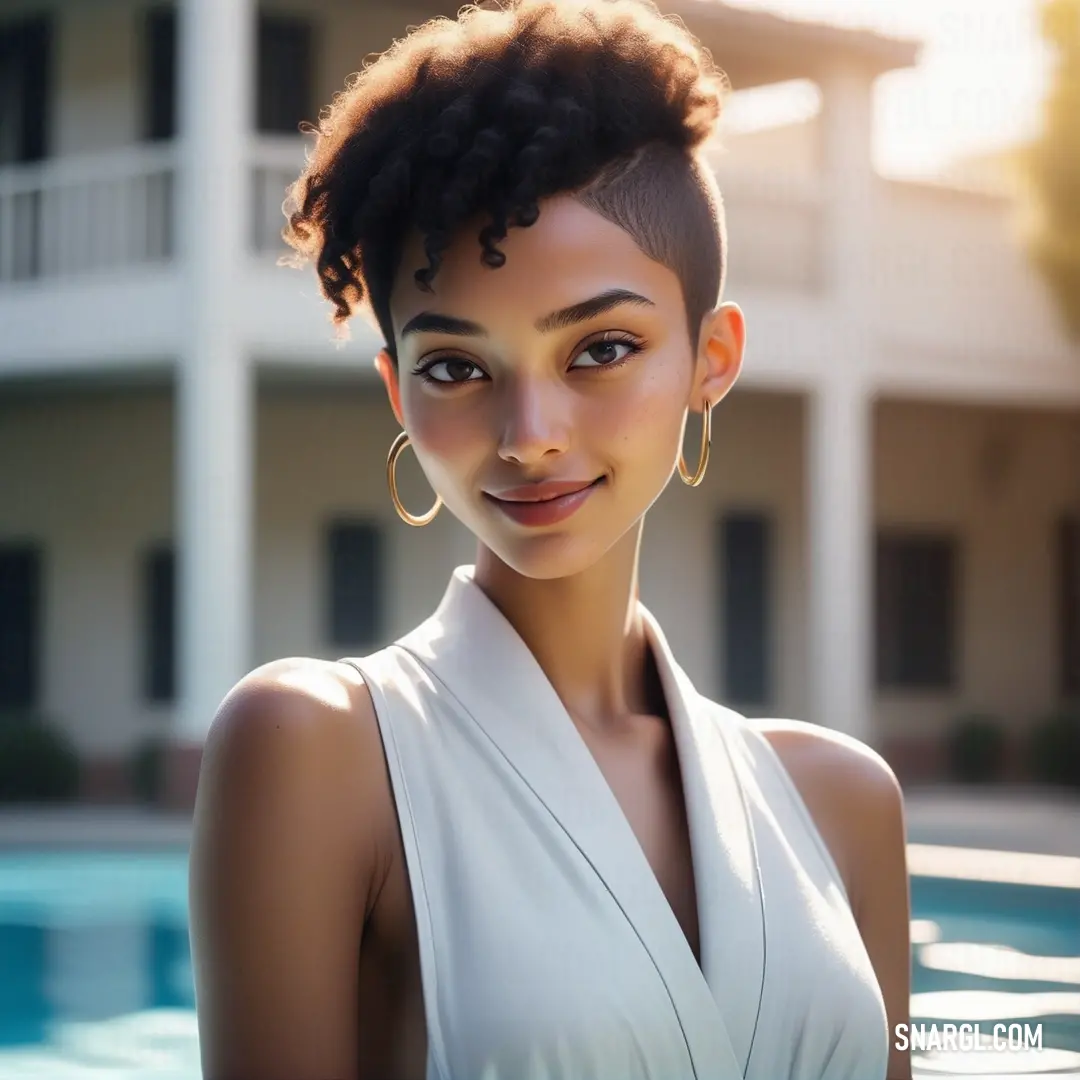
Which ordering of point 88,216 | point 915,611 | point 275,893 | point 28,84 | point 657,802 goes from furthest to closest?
point 915,611 < point 28,84 < point 88,216 < point 657,802 < point 275,893

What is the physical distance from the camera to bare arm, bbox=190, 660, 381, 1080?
4.85 feet

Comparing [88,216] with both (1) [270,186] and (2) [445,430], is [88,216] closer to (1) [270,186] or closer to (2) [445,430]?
(1) [270,186]

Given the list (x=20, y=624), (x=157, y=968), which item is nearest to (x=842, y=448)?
(x=20, y=624)

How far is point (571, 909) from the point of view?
1610 millimetres

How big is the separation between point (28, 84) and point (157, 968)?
8.57 m

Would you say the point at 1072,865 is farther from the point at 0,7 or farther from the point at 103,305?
the point at 0,7

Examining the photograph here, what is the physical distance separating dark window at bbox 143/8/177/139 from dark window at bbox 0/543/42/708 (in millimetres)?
3354

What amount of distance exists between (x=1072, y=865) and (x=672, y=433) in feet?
26.3

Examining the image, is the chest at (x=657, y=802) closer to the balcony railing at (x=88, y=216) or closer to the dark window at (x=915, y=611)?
the balcony railing at (x=88, y=216)

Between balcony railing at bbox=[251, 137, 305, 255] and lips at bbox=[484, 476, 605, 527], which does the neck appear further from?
balcony railing at bbox=[251, 137, 305, 255]

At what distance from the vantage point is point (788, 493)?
→ 15.4m

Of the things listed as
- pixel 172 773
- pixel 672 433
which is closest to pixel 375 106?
pixel 672 433

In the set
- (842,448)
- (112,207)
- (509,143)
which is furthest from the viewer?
(842,448)

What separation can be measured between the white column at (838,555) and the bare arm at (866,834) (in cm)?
1126
